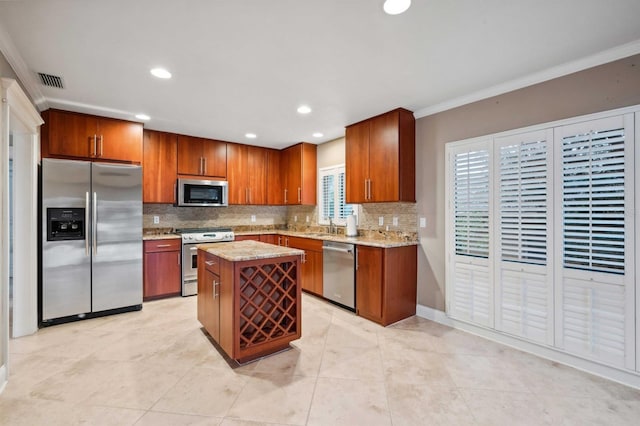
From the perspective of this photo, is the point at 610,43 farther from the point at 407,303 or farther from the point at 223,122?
the point at 223,122

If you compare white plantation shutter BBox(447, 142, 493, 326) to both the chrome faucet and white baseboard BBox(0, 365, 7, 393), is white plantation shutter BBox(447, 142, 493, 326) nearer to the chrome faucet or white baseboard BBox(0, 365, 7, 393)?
the chrome faucet

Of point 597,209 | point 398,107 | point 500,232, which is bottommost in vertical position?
point 500,232

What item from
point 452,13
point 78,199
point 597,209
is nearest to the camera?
point 452,13

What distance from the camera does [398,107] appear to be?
3.30 meters

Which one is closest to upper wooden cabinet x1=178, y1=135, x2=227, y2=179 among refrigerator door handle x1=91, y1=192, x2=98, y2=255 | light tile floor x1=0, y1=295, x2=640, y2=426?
refrigerator door handle x1=91, y1=192, x2=98, y2=255

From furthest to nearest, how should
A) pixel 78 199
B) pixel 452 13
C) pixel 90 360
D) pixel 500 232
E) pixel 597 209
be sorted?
pixel 78 199
pixel 500 232
pixel 90 360
pixel 597 209
pixel 452 13

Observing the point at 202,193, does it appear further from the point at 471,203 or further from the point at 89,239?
the point at 471,203

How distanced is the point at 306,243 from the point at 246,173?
6.02ft

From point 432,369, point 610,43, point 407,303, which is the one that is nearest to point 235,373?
point 432,369

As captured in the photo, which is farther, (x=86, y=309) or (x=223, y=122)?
(x=223, y=122)

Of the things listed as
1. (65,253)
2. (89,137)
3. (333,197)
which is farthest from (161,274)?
(333,197)

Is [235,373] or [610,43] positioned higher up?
[610,43]

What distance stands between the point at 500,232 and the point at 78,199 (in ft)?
14.9

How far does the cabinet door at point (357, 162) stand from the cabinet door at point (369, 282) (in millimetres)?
775
